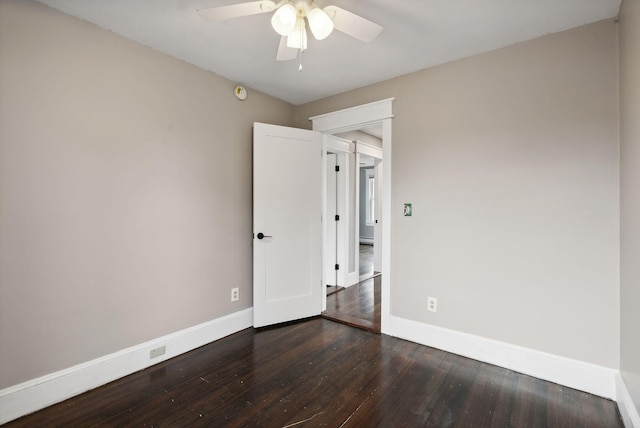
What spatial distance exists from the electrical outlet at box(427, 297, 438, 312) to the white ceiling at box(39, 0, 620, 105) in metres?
2.03

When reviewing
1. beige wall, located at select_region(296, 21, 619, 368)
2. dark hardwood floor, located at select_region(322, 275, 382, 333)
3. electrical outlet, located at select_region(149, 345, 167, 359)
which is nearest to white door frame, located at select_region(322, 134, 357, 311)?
dark hardwood floor, located at select_region(322, 275, 382, 333)

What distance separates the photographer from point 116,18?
1.95 meters

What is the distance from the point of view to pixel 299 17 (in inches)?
66.4

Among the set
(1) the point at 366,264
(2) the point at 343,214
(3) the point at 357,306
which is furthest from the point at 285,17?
(1) the point at 366,264

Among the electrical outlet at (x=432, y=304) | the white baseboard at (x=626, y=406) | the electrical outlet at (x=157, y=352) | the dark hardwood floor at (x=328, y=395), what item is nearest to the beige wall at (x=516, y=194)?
the electrical outlet at (x=432, y=304)

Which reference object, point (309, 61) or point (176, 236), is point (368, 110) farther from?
point (176, 236)

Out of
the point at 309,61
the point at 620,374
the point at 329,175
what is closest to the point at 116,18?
the point at 309,61

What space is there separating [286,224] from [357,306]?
138 cm

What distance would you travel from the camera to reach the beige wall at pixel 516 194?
1.94 metres

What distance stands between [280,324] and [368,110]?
2368 mm

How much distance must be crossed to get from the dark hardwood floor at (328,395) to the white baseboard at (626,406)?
79 mm

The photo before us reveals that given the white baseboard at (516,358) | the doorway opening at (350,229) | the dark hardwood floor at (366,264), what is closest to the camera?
the white baseboard at (516,358)

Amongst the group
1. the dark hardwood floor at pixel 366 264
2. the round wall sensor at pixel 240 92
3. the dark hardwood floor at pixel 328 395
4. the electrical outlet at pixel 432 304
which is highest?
the round wall sensor at pixel 240 92

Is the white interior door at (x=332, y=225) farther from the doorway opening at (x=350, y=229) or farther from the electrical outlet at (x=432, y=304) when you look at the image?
the electrical outlet at (x=432, y=304)
